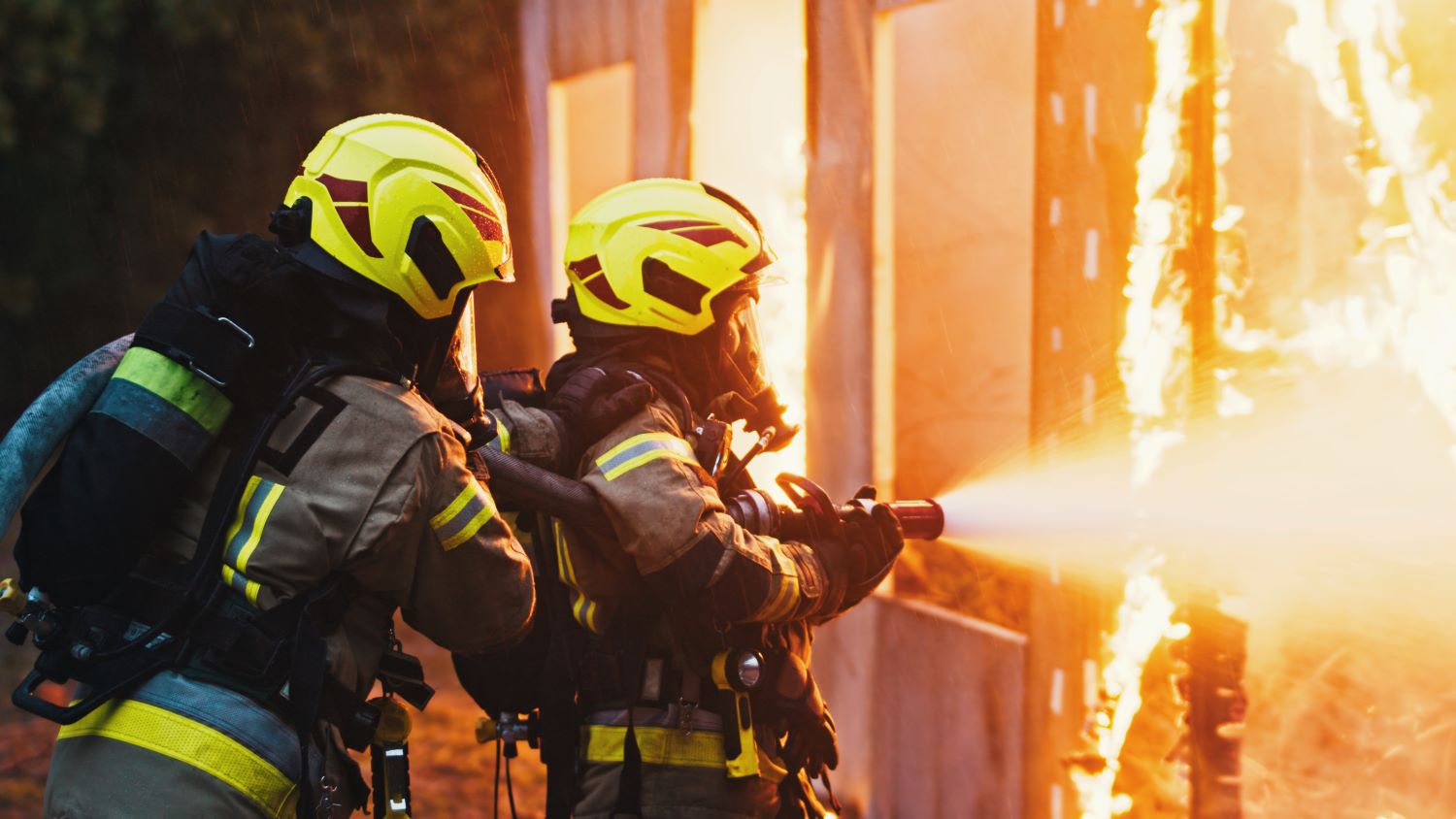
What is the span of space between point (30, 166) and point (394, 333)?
33.1 ft

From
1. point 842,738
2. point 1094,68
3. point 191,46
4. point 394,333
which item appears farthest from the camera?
point 191,46

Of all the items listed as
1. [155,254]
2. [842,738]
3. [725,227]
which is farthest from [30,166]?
[725,227]

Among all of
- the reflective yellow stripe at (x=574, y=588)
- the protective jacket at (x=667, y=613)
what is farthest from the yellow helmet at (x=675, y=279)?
the reflective yellow stripe at (x=574, y=588)

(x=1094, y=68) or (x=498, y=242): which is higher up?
(x=1094, y=68)

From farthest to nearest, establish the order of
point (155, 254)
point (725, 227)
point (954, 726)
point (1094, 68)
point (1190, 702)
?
point (155, 254), point (954, 726), point (1094, 68), point (1190, 702), point (725, 227)

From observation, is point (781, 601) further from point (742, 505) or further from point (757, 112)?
point (757, 112)

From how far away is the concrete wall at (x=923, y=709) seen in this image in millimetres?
4922

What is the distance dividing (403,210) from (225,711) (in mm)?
1011

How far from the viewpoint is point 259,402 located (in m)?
2.35

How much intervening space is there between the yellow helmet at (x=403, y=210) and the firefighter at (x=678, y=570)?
593 mm

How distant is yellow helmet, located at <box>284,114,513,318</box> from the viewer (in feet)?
7.90

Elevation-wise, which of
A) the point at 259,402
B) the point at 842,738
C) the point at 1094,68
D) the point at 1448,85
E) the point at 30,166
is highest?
the point at 30,166

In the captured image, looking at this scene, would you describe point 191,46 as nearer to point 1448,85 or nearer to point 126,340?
point 126,340

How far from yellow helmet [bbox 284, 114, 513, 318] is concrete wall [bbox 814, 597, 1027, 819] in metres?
3.08
